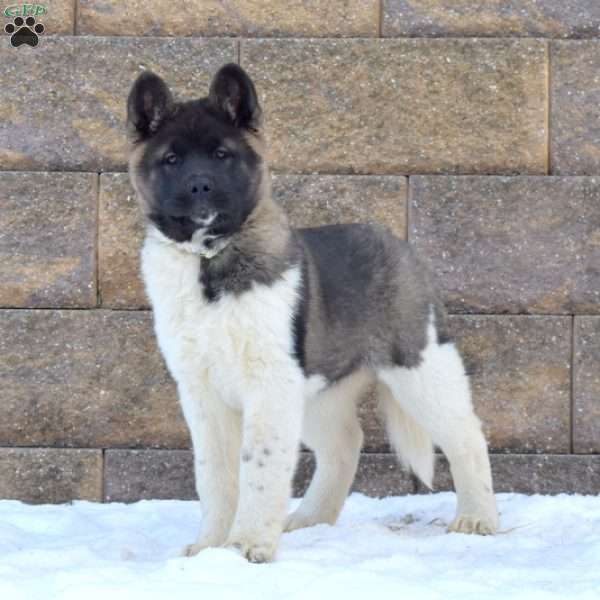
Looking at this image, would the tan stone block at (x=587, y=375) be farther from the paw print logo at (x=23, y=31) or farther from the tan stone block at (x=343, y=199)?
the paw print logo at (x=23, y=31)

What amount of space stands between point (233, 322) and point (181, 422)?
151 cm

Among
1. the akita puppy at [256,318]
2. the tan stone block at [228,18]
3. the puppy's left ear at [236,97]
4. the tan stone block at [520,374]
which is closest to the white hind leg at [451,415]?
the akita puppy at [256,318]

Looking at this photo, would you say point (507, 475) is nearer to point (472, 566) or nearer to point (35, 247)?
point (472, 566)

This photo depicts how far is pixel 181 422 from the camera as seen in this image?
5.80m

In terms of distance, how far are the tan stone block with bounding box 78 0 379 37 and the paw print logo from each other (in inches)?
8.3

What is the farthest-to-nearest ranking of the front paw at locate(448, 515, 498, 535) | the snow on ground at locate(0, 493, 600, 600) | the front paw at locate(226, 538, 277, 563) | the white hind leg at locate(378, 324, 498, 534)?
the white hind leg at locate(378, 324, 498, 534) → the front paw at locate(448, 515, 498, 535) → the front paw at locate(226, 538, 277, 563) → the snow on ground at locate(0, 493, 600, 600)

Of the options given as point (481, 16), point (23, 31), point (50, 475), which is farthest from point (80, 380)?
point (481, 16)

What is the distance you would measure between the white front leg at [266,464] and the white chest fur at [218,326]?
3.3 inches

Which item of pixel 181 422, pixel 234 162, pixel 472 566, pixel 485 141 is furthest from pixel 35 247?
pixel 472 566

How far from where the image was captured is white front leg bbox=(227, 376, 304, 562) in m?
4.29

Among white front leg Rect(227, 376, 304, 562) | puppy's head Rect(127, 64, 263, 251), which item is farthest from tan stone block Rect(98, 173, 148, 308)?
white front leg Rect(227, 376, 304, 562)

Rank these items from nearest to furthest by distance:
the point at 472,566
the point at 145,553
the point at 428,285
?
1. the point at 472,566
2. the point at 145,553
3. the point at 428,285

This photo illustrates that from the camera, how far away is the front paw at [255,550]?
4.23 meters

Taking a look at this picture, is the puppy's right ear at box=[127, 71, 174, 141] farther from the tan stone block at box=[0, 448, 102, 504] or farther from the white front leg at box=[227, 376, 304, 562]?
the tan stone block at box=[0, 448, 102, 504]
